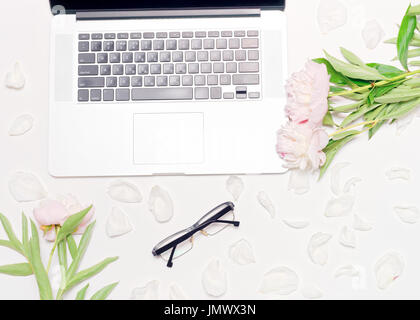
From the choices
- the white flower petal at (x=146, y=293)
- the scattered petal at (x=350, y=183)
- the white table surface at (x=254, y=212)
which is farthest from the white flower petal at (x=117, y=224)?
the scattered petal at (x=350, y=183)

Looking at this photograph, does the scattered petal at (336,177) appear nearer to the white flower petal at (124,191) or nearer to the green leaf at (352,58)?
the green leaf at (352,58)

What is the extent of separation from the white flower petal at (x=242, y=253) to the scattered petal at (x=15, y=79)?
1.78ft

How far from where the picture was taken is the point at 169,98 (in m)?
0.79

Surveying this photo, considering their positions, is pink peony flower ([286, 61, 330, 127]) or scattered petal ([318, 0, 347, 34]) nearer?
pink peony flower ([286, 61, 330, 127])

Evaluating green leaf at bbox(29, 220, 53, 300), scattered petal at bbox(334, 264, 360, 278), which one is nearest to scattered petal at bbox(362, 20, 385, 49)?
scattered petal at bbox(334, 264, 360, 278)

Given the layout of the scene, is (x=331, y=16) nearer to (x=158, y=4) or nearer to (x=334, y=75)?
(x=334, y=75)

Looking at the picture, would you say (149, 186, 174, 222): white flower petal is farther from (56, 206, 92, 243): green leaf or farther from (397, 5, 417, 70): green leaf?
(397, 5, 417, 70): green leaf

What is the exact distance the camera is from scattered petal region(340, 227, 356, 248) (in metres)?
0.78

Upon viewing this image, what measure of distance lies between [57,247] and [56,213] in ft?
0.26

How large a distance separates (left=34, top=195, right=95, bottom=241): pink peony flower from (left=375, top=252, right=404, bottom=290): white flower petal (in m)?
0.57

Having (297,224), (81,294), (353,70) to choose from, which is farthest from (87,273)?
(353,70)

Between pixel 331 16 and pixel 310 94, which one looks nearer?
pixel 310 94

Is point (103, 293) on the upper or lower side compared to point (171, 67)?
lower

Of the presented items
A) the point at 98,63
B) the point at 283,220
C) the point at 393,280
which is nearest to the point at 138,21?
the point at 98,63
